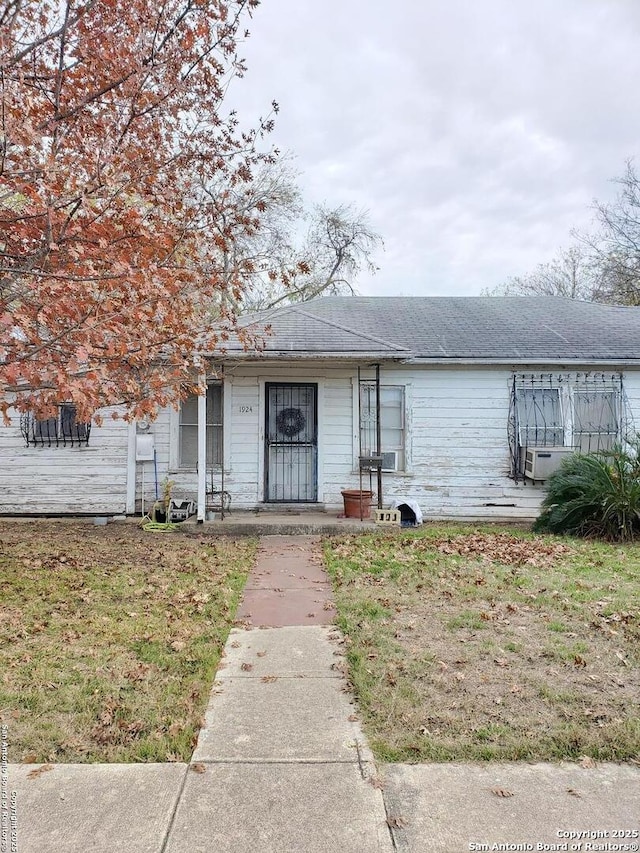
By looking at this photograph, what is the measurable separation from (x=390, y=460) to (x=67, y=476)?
588 centimetres

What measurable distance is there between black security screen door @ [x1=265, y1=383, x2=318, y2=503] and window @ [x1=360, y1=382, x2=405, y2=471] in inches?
38.3

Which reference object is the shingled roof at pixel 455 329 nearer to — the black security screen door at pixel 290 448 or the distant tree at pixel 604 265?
the black security screen door at pixel 290 448

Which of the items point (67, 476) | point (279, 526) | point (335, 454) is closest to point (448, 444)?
point (335, 454)

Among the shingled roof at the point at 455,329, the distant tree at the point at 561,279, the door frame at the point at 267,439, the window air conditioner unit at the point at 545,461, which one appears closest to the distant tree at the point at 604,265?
the distant tree at the point at 561,279

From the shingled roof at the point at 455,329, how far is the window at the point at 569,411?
1.68ft

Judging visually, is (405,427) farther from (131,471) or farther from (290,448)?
(131,471)

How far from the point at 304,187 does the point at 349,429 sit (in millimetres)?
15736

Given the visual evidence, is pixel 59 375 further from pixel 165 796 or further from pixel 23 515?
pixel 23 515

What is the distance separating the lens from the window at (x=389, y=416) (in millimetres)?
10266

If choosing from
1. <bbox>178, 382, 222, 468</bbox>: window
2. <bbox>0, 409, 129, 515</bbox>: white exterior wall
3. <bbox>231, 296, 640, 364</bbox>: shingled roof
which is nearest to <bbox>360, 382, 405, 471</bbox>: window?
<bbox>231, 296, 640, 364</bbox>: shingled roof

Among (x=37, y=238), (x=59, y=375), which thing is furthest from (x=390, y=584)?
(x=37, y=238)

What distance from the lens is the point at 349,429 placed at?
1010cm

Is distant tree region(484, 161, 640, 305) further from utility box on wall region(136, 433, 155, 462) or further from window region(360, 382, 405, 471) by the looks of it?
utility box on wall region(136, 433, 155, 462)

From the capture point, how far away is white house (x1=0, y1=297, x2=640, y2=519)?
10023 millimetres
